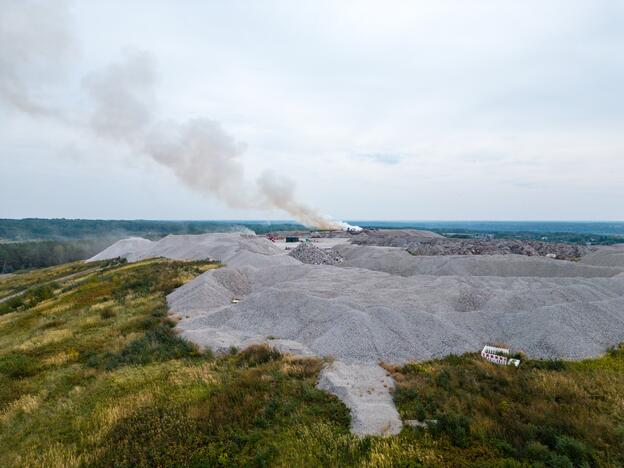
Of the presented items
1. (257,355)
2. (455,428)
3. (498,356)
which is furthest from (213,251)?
(455,428)

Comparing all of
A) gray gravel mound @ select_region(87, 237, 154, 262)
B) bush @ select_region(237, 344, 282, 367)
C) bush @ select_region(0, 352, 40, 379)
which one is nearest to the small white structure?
bush @ select_region(237, 344, 282, 367)

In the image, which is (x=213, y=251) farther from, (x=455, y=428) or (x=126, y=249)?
(x=455, y=428)

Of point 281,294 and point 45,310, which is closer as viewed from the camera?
point 281,294

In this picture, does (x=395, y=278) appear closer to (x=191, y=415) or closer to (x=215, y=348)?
(x=215, y=348)

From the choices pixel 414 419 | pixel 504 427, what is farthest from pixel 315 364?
pixel 504 427

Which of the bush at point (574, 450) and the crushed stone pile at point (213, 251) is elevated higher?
the crushed stone pile at point (213, 251)

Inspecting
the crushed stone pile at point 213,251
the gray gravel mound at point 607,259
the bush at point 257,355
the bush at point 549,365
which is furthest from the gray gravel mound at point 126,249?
the gray gravel mound at point 607,259

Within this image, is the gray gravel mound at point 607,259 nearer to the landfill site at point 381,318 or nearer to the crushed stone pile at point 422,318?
the landfill site at point 381,318
